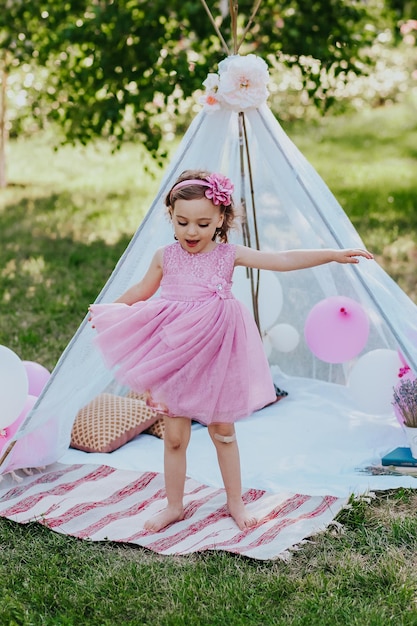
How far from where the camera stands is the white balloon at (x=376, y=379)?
3.60m

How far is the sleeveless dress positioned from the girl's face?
59 millimetres

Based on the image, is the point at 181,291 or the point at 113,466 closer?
the point at 181,291

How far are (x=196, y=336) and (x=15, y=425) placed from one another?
37.4 inches

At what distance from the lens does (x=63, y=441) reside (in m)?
3.35

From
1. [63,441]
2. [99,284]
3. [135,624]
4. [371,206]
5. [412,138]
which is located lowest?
[135,624]

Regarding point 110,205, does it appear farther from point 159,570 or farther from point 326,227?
point 159,570

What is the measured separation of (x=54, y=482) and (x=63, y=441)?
159mm

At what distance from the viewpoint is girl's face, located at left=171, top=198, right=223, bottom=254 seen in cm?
286

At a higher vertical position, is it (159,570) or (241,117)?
(241,117)

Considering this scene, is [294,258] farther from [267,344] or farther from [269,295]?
[267,344]

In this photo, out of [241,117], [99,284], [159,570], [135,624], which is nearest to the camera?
[135,624]

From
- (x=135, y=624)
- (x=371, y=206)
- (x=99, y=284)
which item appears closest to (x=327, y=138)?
(x=371, y=206)

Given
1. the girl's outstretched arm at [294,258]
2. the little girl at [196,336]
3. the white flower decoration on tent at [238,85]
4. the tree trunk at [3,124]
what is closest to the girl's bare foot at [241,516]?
the little girl at [196,336]

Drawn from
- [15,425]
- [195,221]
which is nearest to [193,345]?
[195,221]
